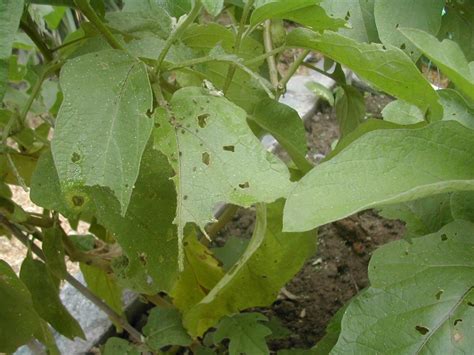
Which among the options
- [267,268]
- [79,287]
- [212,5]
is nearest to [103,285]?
[79,287]

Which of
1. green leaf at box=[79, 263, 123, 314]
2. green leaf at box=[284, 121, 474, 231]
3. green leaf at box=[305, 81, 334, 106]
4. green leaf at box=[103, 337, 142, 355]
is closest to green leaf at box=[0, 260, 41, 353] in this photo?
green leaf at box=[103, 337, 142, 355]

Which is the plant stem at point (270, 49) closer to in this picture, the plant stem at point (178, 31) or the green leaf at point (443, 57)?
the plant stem at point (178, 31)

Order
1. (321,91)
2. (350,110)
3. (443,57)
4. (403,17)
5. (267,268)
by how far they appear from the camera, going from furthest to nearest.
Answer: (321,91), (350,110), (267,268), (403,17), (443,57)

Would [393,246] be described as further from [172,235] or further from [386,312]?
[172,235]

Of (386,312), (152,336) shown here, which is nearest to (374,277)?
(386,312)

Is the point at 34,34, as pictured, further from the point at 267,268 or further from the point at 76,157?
the point at 267,268

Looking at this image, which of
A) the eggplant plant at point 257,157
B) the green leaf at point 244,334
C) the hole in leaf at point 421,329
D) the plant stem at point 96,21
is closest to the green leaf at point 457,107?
the eggplant plant at point 257,157

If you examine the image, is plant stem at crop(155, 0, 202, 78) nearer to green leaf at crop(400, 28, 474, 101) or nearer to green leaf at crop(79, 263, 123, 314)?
green leaf at crop(400, 28, 474, 101)
